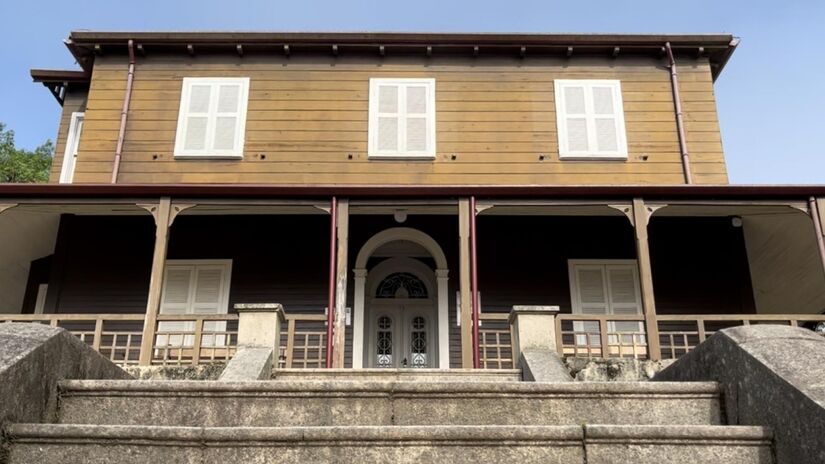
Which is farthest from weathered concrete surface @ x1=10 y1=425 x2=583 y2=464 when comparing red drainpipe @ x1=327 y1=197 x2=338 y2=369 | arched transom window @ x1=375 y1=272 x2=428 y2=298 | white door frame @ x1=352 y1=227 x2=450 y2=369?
arched transom window @ x1=375 y1=272 x2=428 y2=298

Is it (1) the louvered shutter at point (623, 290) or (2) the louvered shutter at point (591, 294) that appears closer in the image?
(2) the louvered shutter at point (591, 294)

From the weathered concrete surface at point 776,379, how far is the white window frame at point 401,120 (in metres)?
9.20

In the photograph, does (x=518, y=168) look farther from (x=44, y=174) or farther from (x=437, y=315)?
(x=44, y=174)

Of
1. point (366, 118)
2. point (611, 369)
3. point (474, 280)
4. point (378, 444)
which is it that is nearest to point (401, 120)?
point (366, 118)

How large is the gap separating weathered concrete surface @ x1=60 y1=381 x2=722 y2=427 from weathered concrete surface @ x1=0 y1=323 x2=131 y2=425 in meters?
0.17

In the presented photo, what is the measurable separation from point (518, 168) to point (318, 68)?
438cm

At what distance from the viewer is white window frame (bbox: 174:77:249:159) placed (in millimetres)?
13609

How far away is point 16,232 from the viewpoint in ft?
43.2

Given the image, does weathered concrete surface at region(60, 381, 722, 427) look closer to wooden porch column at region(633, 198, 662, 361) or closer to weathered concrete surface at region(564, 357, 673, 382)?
weathered concrete surface at region(564, 357, 673, 382)

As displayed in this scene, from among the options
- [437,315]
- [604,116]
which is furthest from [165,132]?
[604,116]

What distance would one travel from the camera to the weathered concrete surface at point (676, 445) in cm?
377

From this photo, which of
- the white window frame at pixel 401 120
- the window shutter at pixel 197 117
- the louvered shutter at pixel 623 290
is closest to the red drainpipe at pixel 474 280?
the white window frame at pixel 401 120

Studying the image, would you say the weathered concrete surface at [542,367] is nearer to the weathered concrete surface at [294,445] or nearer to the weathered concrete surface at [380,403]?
the weathered concrete surface at [380,403]

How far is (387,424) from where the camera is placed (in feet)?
15.1
